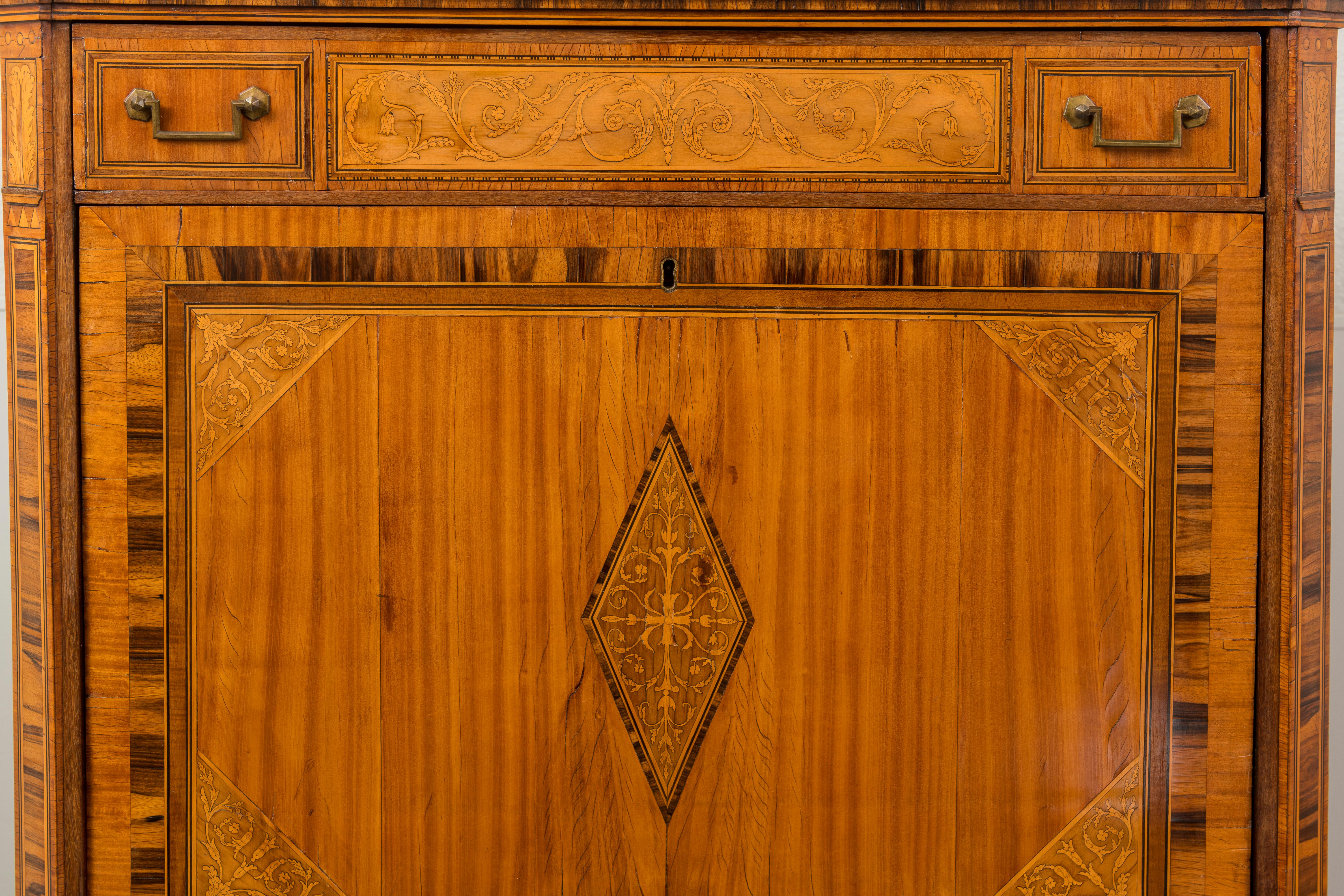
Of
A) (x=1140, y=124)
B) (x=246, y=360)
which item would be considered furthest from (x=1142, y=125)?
(x=246, y=360)

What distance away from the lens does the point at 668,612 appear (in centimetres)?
127

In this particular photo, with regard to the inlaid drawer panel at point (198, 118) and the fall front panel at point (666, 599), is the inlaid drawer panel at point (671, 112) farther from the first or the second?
the fall front panel at point (666, 599)

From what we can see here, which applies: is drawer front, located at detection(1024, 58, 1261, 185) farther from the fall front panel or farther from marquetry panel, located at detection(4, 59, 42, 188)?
marquetry panel, located at detection(4, 59, 42, 188)

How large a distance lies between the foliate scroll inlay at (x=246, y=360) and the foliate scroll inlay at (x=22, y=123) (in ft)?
0.77

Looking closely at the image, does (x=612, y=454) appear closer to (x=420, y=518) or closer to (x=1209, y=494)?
(x=420, y=518)

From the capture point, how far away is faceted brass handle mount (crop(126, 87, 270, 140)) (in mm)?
1179

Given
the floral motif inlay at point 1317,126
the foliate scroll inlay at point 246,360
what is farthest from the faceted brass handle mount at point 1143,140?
the foliate scroll inlay at point 246,360

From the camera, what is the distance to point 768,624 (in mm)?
1269

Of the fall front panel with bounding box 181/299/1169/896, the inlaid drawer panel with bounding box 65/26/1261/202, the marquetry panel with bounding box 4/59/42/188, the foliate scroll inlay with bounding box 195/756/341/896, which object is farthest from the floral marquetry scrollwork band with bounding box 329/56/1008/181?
the foliate scroll inlay with bounding box 195/756/341/896

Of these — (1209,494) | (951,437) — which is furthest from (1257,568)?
(951,437)

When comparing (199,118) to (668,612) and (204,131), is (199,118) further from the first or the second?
(668,612)

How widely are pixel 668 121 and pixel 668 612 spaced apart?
54cm

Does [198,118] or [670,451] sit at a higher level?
[198,118]

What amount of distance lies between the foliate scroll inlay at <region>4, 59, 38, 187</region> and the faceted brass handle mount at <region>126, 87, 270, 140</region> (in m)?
0.10
